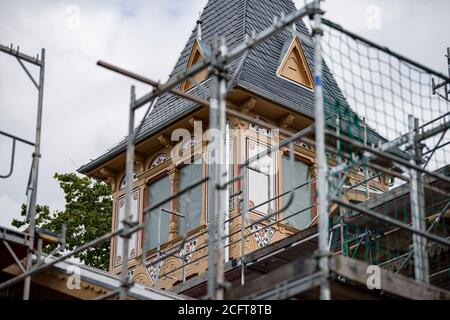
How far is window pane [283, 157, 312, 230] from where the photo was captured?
26016 millimetres

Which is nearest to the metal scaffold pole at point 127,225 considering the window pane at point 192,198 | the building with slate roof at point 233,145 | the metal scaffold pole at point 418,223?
the metal scaffold pole at point 418,223

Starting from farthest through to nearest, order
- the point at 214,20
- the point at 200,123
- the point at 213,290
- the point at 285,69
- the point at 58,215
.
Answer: the point at 58,215 < the point at 214,20 < the point at 285,69 < the point at 200,123 < the point at 213,290

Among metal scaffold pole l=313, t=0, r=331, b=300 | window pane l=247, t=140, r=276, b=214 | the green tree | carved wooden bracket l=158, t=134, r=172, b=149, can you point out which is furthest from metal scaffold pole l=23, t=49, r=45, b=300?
the green tree

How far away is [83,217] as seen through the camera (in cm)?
3612

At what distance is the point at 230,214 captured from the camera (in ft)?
81.2

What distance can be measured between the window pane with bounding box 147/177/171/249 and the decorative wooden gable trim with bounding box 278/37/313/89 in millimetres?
3774

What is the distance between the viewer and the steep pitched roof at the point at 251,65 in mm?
26844

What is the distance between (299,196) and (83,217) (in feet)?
36.8

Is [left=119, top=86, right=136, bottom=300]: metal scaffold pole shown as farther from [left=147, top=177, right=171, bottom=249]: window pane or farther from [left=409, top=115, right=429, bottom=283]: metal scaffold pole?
[left=147, top=177, right=171, bottom=249]: window pane

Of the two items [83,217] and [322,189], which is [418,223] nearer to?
[322,189]

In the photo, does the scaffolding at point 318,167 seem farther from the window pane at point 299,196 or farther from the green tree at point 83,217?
the green tree at point 83,217
